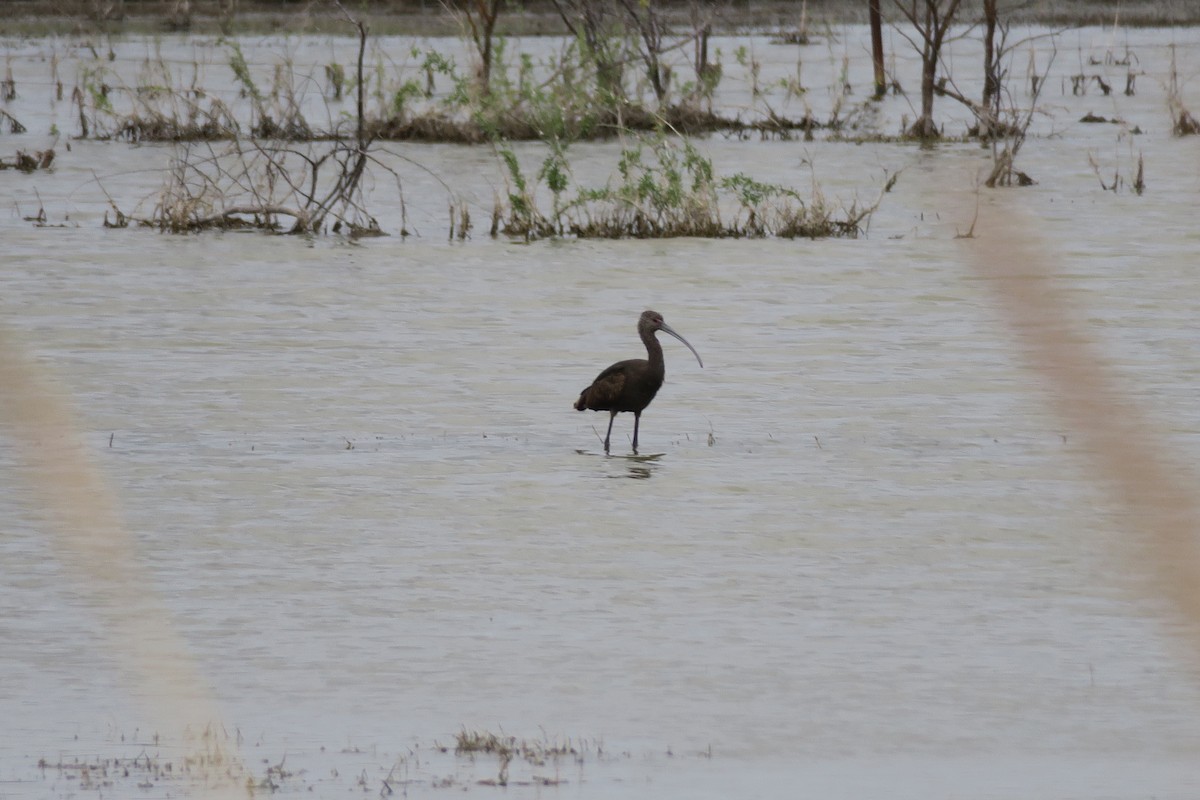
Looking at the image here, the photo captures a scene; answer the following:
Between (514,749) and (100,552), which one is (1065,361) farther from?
(100,552)

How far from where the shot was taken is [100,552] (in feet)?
26.5

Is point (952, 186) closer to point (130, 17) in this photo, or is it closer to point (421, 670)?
point (421, 670)

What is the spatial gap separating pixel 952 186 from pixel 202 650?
1489cm

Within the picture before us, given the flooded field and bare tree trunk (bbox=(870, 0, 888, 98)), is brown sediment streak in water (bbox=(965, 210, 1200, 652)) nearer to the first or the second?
the flooded field

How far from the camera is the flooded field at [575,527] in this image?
18.2 feet

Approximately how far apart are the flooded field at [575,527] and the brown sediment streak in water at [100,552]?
28mm

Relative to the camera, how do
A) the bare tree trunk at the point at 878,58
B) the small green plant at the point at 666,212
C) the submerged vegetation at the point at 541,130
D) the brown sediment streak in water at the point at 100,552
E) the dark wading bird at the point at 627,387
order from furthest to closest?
the bare tree trunk at the point at 878,58, the submerged vegetation at the point at 541,130, the small green plant at the point at 666,212, the dark wading bird at the point at 627,387, the brown sediment streak in water at the point at 100,552

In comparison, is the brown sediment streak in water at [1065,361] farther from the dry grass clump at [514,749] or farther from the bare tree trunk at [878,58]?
the bare tree trunk at [878,58]

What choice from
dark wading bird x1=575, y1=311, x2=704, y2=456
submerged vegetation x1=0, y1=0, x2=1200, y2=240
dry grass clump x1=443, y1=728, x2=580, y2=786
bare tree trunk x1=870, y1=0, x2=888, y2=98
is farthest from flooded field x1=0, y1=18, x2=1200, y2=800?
bare tree trunk x1=870, y1=0, x2=888, y2=98

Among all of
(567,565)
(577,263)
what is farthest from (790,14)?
(567,565)

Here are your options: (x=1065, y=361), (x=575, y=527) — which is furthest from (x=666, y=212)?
(x=1065, y=361)

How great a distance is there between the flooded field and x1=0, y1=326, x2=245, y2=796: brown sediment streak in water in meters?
0.03

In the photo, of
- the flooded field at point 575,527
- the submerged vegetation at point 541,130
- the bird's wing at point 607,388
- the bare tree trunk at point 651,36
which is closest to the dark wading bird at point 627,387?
the bird's wing at point 607,388

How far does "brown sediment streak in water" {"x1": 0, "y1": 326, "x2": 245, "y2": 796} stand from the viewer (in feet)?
20.1
